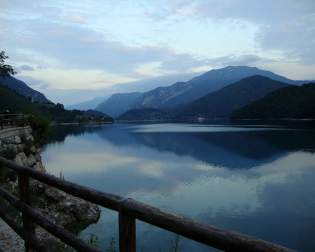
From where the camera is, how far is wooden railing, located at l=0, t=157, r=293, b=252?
2.11 metres

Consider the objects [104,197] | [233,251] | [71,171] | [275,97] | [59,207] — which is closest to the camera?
[233,251]

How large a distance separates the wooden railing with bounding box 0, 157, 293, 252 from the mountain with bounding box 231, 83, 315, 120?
6382 inches

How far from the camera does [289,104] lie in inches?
7052

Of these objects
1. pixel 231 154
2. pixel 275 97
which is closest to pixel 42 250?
pixel 231 154

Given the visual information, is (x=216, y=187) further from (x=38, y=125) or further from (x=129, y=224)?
(x=129, y=224)

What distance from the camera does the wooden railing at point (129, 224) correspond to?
211cm

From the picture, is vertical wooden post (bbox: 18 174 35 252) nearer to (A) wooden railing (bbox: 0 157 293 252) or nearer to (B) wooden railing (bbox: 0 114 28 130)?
(A) wooden railing (bbox: 0 157 293 252)

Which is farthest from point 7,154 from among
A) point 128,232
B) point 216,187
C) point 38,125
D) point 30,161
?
point 38,125

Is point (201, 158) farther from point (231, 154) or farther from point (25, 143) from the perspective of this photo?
point (25, 143)

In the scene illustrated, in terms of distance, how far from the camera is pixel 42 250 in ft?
15.1

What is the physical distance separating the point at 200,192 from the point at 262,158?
2650 cm

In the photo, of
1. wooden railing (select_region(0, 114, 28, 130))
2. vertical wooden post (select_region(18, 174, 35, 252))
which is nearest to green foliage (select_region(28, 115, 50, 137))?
wooden railing (select_region(0, 114, 28, 130))

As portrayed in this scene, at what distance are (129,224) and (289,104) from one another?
191115 millimetres

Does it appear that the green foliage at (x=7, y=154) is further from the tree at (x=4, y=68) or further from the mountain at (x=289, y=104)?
the mountain at (x=289, y=104)
